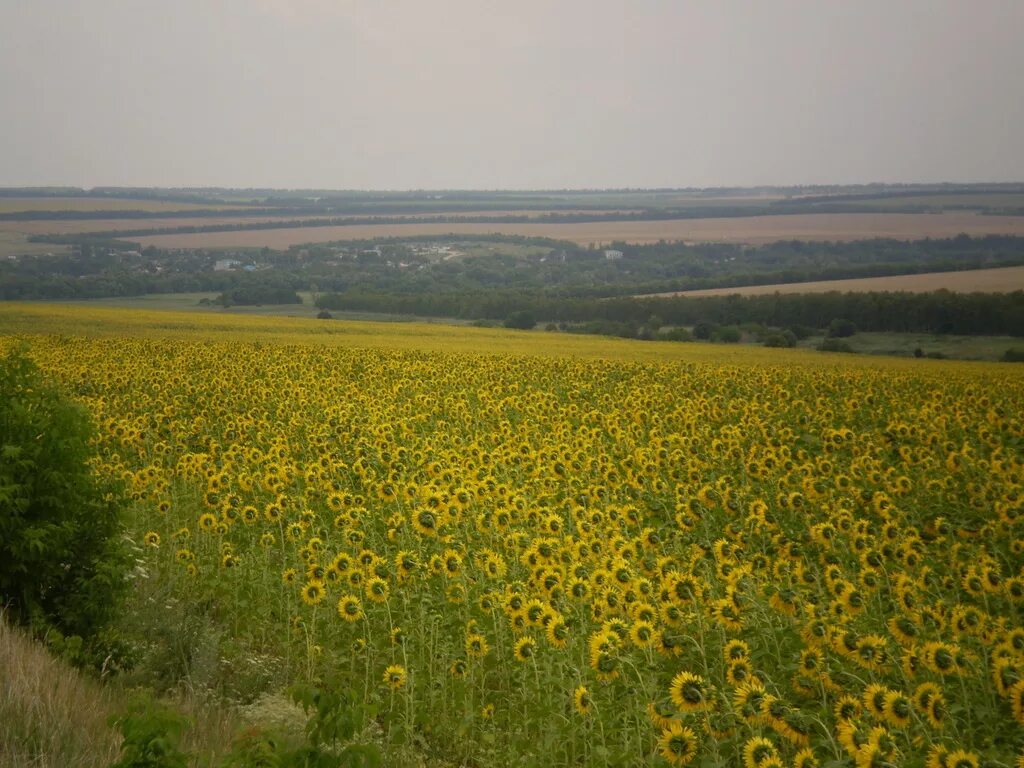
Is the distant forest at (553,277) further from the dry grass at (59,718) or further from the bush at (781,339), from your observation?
the dry grass at (59,718)

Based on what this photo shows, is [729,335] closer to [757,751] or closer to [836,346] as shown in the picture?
[836,346]

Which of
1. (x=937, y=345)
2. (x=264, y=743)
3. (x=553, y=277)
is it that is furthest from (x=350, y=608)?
(x=553, y=277)

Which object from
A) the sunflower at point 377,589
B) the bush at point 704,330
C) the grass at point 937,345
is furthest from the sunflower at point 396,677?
the bush at point 704,330

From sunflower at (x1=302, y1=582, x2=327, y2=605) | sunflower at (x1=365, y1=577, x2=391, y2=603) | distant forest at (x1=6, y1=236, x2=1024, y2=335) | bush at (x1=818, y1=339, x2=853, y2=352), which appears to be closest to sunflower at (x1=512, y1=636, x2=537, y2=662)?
sunflower at (x1=365, y1=577, x2=391, y2=603)

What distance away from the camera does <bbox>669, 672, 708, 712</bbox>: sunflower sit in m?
5.29

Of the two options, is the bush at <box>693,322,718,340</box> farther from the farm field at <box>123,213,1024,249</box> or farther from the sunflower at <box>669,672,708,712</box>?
the sunflower at <box>669,672,708,712</box>

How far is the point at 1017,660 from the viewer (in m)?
5.51

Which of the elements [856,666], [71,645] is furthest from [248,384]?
[856,666]

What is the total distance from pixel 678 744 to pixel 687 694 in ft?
0.88

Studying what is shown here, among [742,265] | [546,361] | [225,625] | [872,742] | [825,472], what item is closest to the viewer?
[872,742]

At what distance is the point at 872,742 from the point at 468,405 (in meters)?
15.6

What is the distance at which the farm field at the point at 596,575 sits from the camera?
5.84 m

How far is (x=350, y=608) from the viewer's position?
320 inches

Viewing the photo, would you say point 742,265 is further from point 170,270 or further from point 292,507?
point 292,507
